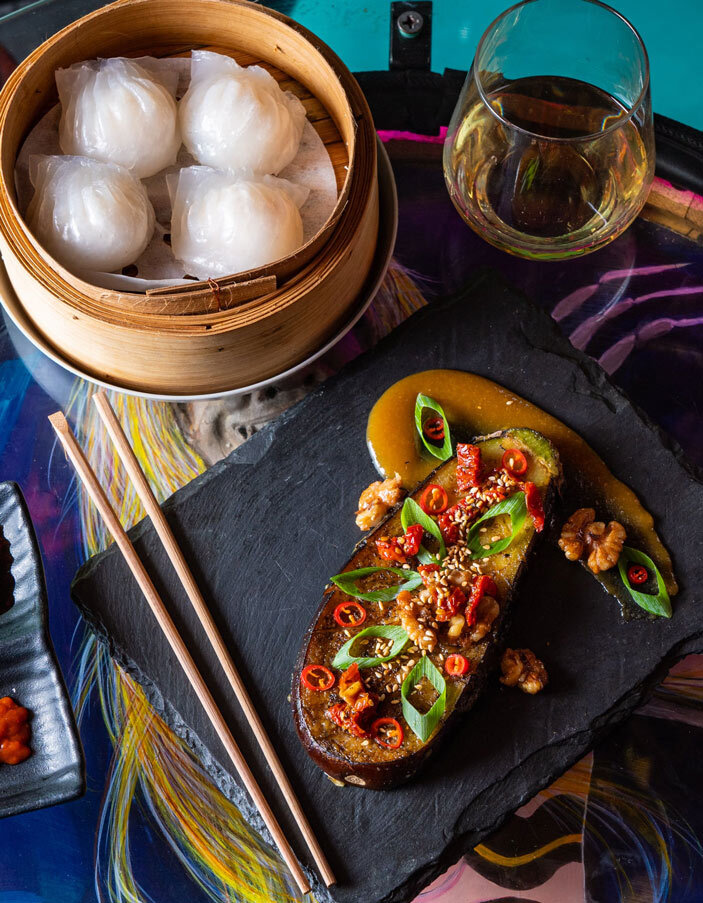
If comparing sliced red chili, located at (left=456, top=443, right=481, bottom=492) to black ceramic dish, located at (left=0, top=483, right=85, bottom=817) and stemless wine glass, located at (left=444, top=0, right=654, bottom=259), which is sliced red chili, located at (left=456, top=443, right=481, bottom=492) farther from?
black ceramic dish, located at (left=0, top=483, right=85, bottom=817)

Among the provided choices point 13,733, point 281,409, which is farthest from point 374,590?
point 13,733

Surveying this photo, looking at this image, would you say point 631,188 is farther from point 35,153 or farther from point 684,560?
point 35,153

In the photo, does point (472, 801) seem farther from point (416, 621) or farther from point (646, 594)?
point (646, 594)

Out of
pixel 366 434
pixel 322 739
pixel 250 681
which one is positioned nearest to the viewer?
pixel 322 739

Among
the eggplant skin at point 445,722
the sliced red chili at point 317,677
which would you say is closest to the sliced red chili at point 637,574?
the eggplant skin at point 445,722

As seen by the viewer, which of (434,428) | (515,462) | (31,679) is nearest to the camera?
(31,679)

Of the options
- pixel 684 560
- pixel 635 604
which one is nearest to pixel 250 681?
pixel 635 604

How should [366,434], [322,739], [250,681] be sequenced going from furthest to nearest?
[366,434], [250,681], [322,739]
